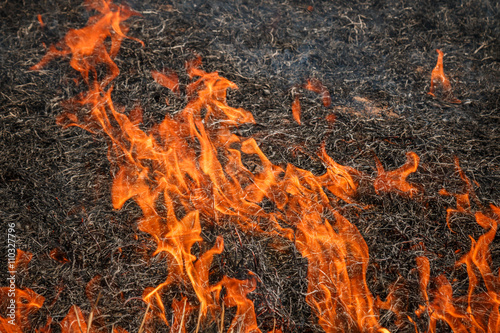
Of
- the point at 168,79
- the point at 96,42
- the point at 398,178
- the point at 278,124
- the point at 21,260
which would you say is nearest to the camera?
the point at 21,260

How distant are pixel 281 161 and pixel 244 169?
0.29 m

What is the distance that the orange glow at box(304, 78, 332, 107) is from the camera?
2.96m

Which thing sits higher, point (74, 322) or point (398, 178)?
point (398, 178)

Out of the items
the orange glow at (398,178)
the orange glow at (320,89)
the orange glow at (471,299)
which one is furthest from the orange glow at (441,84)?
the orange glow at (471,299)

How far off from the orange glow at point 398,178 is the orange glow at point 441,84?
71 cm

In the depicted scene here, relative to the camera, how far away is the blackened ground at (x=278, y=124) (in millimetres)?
2275

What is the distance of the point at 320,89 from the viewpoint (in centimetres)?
303

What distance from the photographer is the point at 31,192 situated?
249cm

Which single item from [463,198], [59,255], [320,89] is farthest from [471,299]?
[59,255]

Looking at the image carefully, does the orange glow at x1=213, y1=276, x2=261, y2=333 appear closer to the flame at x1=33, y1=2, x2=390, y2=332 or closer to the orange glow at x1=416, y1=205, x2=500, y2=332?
the flame at x1=33, y1=2, x2=390, y2=332

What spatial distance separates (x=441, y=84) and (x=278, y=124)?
1501 millimetres

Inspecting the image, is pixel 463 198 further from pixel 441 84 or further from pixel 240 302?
pixel 240 302

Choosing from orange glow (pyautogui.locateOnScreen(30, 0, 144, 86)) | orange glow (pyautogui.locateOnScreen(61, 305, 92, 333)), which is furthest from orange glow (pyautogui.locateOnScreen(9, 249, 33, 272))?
orange glow (pyautogui.locateOnScreen(30, 0, 144, 86))

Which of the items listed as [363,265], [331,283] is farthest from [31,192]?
[363,265]
